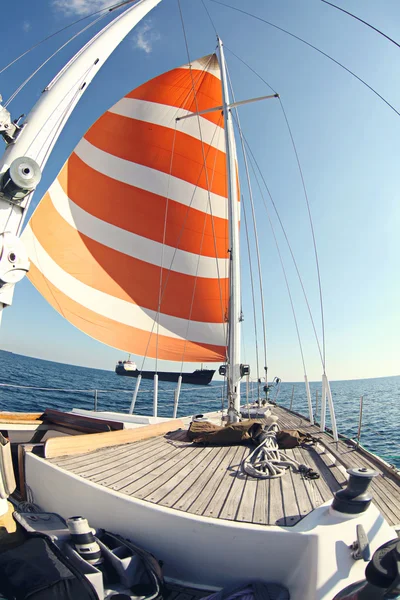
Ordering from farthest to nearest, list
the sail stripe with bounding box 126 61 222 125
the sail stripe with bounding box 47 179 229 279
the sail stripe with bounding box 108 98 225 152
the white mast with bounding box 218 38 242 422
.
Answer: the sail stripe with bounding box 126 61 222 125 → the sail stripe with bounding box 108 98 225 152 → the sail stripe with bounding box 47 179 229 279 → the white mast with bounding box 218 38 242 422

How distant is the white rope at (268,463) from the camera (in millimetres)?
2812

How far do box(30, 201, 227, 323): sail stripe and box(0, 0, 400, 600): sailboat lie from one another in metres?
0.03

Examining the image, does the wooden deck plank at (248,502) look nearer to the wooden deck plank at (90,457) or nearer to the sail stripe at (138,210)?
the wooden deck plank at (90,457)

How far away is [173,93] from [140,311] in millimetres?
7073

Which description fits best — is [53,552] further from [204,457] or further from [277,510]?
[204,457]

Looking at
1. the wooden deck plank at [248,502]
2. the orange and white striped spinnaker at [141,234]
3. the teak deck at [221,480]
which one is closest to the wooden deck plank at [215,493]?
the teak deck at [221,480]

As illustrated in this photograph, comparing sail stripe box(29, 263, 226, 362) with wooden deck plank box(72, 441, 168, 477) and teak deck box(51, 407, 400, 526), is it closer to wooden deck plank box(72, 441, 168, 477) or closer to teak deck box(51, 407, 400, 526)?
wooden deck plank box(72, 441, 168, 477)

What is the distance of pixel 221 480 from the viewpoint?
8.88 feet

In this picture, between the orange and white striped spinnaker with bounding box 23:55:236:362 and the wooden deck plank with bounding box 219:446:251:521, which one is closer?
the wooden deck plank with bounding box 219:446:251:521

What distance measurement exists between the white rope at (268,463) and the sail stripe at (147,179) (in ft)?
22.8

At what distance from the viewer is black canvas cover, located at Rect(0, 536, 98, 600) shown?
1448 millimetres

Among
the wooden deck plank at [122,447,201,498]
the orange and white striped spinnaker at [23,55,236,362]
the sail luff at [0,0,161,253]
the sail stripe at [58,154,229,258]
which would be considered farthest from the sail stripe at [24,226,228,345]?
the sail luff at [0,0,161,253]

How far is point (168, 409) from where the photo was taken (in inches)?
583

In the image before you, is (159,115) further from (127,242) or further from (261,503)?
(261,503)
